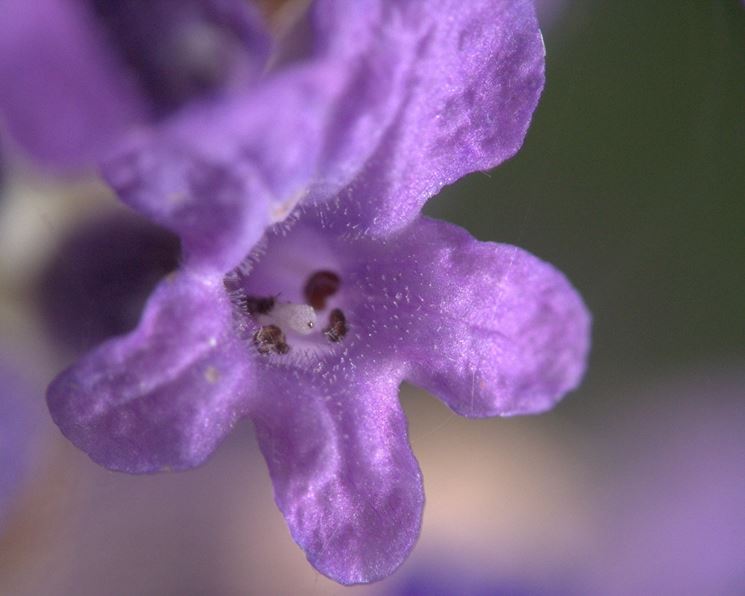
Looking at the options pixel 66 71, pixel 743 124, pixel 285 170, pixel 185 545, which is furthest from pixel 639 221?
pixel 66 71

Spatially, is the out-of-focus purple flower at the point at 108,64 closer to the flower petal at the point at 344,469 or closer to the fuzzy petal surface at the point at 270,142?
the fuzzy petal surface at the point at 270,142

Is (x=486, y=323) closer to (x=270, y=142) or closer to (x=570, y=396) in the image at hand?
(x=270, y=142)

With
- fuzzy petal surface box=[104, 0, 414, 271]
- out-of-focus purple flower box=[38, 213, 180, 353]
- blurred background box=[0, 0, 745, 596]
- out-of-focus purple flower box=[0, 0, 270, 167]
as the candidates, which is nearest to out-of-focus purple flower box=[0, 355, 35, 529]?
blurred background box=[0, 0, 745, 596]

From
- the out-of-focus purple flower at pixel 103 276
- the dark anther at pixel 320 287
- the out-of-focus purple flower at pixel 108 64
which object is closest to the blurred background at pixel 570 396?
the out-of-focus purple flower at pixel 103 276

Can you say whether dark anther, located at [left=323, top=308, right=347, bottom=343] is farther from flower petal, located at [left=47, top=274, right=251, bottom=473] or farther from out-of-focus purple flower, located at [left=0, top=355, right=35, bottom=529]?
out-of-focus purple flower, located at [left=0, top=355, right=35, bottom=529]

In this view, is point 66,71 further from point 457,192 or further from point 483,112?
point 457,192

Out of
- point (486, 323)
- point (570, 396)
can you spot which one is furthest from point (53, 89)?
point (570, 396)

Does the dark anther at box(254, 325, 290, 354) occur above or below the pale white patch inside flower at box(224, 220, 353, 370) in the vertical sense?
below
